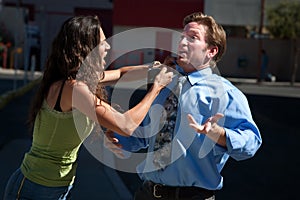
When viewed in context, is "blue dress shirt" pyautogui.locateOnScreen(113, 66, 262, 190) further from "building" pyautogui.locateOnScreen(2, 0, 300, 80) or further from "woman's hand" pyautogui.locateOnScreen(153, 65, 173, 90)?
"building" pyautogui.locateOnScreen(2, 0, 300, 80)

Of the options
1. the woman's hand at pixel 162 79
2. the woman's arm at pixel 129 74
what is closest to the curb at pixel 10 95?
the woman's arm at pixel 129 74

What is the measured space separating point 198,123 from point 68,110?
66 cm

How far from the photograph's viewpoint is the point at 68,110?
311 centimetres

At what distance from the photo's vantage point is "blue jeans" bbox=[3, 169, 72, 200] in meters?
3.21

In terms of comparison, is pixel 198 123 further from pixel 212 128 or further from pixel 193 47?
pixel 193 47

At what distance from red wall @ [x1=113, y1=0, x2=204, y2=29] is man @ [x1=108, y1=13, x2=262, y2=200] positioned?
30.3 metres

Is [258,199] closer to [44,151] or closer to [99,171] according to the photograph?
[99,171]

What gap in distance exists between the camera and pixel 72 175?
3.32 meters

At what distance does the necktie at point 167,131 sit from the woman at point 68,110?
15 centimetres

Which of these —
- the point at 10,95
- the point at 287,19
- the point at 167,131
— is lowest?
the point at 10,95

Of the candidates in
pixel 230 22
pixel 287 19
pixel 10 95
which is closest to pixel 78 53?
pixel 10 95

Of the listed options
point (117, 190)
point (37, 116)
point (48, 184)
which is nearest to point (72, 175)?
point (48, 184)

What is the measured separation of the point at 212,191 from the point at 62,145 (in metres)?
0.82

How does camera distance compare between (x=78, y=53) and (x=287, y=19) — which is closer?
(x=78, y=53)
